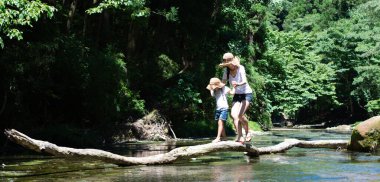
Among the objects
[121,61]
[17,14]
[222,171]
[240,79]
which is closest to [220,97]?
[240,79]

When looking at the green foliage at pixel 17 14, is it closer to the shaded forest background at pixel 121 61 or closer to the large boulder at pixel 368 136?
the shaded forest background at pixel 121 61

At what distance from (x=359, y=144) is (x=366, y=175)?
461 centimetres

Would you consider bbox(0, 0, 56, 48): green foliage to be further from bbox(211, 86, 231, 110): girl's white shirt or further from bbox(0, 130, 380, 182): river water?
bbox(211, 86, 231, 110): girl's white shirt

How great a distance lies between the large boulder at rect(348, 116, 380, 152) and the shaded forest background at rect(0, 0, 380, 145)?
24.2ft

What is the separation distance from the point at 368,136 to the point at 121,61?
12079mm

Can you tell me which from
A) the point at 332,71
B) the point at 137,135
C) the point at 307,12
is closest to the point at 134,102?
the point at 137,135

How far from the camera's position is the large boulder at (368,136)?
443 inches

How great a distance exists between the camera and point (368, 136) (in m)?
11.4

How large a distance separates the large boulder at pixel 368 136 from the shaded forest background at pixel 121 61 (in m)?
7.38

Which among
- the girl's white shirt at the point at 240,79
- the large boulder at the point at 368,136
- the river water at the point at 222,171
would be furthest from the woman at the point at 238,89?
the large boulder at the point at 368,136

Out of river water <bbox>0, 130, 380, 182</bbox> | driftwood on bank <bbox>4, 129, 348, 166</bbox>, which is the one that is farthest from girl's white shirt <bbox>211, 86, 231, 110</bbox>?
river water <bbox>0, 130, 380, 182</bbox>

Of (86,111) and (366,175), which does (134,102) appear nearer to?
(86,111)

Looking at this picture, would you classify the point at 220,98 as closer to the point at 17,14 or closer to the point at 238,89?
the point at 238,89

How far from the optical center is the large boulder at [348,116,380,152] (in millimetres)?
11258
